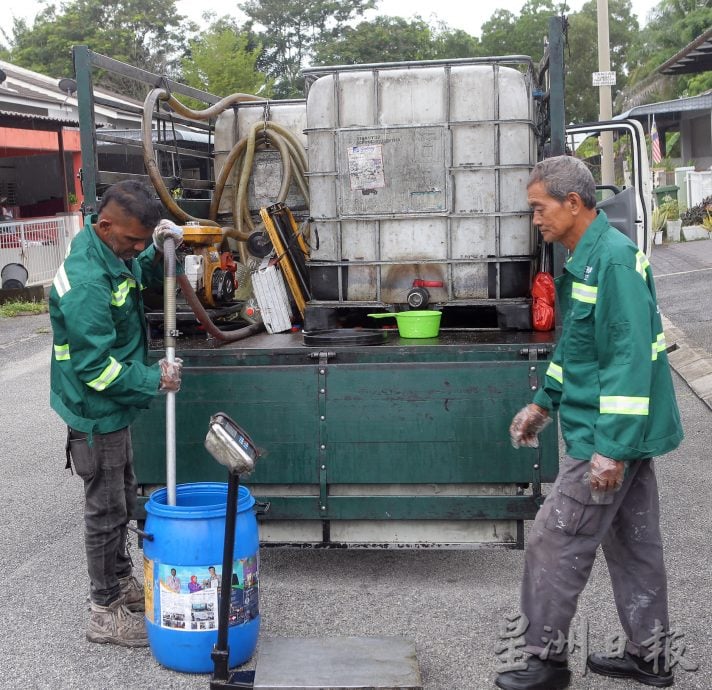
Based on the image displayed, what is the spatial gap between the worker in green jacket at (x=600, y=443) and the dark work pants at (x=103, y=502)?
1.78m

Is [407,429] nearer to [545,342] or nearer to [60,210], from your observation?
[545,342]

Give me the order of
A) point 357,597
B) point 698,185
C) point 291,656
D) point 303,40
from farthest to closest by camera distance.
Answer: point 303,40 < point 698,185 < point 357,597 < point 291,656

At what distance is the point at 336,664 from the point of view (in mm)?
3756

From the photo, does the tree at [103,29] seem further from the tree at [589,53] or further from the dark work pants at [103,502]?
the dark work pants at [103,502]

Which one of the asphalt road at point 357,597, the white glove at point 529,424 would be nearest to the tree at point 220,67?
the asphalt road at point 357,597

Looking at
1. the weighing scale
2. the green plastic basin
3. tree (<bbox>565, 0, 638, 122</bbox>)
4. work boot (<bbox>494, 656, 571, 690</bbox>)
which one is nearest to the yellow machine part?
the green plastic basin

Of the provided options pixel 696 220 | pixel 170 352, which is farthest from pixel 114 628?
pixel 696 220

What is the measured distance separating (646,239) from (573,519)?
387cm

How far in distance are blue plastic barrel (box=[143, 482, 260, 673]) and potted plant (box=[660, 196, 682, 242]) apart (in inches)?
796

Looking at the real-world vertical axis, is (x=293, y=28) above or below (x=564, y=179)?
above

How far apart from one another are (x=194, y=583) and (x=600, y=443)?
5.58ft

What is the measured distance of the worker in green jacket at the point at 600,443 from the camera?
3.37 m

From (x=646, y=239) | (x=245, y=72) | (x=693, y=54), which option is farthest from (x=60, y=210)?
(x=646, y=239)

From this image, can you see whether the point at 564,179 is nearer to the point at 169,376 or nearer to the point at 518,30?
the point at 169,376
